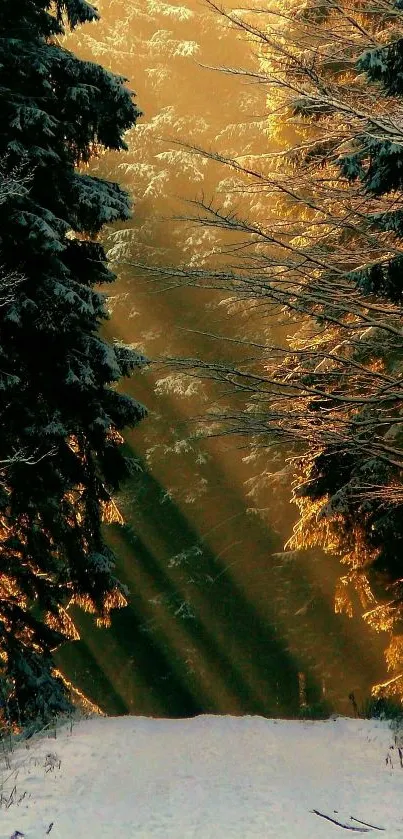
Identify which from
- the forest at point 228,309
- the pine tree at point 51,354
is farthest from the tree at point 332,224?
the pine tree at point 51,354

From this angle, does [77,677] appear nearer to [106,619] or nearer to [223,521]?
[223,521]

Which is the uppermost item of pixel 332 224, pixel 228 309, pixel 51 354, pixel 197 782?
pixel 228 309

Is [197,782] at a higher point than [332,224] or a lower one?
lower

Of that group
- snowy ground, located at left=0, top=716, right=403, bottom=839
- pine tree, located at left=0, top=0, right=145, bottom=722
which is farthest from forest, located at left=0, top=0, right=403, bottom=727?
snowy ground, located at left=0, top=716, right=403, bottom=839

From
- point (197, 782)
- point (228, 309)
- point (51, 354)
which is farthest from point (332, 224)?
point (197, 782)

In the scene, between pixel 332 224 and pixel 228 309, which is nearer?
pixel 332 224

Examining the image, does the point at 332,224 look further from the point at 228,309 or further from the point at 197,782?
the point at 197,782

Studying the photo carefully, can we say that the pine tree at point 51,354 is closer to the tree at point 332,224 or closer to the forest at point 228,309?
the forest at point 228,309
